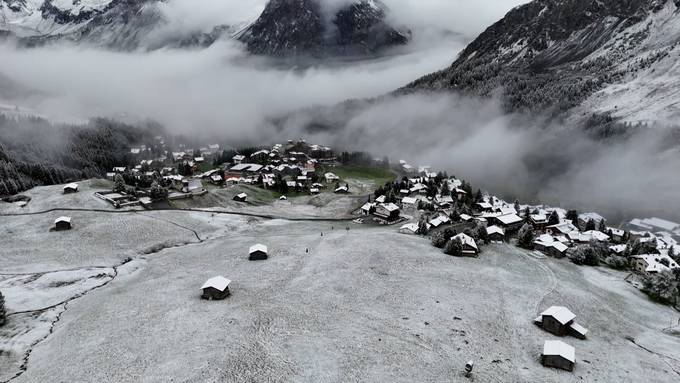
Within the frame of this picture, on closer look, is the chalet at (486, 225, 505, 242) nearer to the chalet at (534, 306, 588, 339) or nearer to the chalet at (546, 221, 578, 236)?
the chalet at (546, 221, 578, 236)

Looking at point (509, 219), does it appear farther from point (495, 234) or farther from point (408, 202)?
point (408, 202)

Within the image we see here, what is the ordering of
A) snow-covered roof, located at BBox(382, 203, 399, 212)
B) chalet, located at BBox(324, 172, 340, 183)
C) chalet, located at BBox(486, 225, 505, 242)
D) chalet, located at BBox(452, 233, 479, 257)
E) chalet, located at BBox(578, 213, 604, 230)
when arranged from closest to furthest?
chalet, located at BBox(452, 233, 479, 257)
chalet, located at BBox(486, 225, 505, 242)
snow-covered roof, located at BBox(382, 203, 399, 212)
chalet, located at BBox(578, 213, 604, 230)
chalet, located at BBox(324, 172, 340, 183)

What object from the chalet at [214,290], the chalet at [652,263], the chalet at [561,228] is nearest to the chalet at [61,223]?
the chalet at [214,290]

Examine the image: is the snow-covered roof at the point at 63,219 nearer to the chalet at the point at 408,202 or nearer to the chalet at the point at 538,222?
the chalet at the point at 408,202

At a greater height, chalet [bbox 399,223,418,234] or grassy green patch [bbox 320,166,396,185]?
chalet [bbox 399,223,418,234]

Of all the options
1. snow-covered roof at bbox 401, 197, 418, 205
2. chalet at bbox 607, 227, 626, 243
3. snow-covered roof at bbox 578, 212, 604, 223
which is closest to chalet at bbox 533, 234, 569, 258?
chalet at bbox 607, 227, 626, 243

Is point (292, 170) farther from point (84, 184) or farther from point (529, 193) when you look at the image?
point (529, 193)

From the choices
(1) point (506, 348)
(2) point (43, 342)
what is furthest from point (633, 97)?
(2) point (43, 342)
